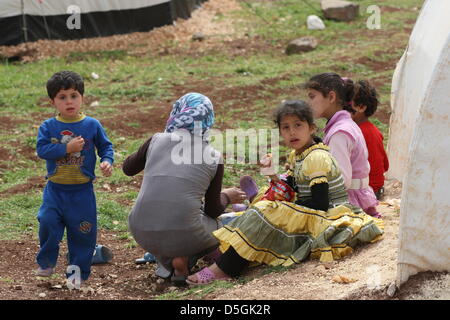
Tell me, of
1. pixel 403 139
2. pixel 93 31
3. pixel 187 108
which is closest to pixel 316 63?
pixel 93 31

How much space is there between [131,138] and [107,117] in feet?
3.29

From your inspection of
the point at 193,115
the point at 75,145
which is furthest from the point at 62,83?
the point at 193,115

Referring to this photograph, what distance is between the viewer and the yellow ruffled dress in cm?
466

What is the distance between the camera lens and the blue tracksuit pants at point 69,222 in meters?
4.92

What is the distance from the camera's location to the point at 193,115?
4883 mm

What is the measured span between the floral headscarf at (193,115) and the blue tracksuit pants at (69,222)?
0.72 meters

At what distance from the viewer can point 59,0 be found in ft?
49.9

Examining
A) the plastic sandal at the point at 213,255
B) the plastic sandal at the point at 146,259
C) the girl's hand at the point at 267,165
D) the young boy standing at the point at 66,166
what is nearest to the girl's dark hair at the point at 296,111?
A: the girl's hand at the point at 267,165

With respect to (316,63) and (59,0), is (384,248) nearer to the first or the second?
(316,63)

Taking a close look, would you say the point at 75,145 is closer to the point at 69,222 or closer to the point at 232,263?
the point at 69,222

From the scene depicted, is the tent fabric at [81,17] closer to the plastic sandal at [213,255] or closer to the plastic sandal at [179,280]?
the plastic sandal at [213,255]

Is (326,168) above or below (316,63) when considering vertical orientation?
above

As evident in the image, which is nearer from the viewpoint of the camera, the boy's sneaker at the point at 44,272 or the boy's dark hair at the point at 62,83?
the boy's dark hair at the point at 62,83

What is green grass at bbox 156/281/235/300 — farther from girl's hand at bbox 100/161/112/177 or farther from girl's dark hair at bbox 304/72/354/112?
girl's dark hair at bbox 304/72/354/112
